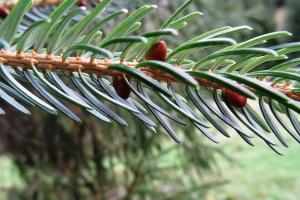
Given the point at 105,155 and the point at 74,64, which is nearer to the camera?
the point at 74,64

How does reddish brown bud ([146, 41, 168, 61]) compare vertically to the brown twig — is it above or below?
above

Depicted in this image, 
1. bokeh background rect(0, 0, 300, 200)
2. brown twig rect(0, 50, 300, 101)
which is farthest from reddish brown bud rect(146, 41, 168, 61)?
bokeh background rect(0, 0, 300, 200)

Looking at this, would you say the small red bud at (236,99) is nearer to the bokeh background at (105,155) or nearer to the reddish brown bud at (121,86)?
the reddish brown bud at (121,86)

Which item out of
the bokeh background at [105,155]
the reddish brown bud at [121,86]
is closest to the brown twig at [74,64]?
the reddish brown bud at [121,86]

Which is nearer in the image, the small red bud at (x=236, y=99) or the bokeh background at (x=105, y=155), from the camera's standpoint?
the small red bud at (x=236, y=99)

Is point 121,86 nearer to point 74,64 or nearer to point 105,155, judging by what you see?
point 74,64

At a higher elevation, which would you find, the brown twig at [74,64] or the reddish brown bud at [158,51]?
→ the reddish brown bud at [158,51]

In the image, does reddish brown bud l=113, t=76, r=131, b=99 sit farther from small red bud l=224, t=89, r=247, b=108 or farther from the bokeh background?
the bokeh background

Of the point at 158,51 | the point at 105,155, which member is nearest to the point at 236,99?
the point at 158,51

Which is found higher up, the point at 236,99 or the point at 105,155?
the point at 105,155

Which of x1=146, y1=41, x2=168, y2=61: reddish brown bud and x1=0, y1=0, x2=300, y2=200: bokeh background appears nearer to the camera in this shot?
x1=146, y1=41, x2=168, y2=61: reddish brown bud
